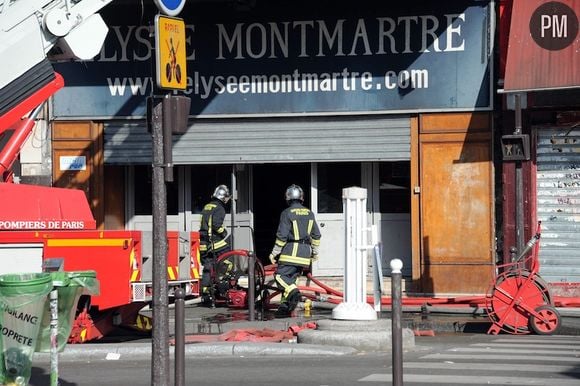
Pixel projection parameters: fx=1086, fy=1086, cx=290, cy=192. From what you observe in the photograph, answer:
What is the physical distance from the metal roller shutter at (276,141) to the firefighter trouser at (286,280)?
3.53 metres

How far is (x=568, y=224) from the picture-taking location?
17797mm

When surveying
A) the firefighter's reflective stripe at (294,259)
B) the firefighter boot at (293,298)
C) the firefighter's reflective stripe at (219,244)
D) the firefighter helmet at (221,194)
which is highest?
the firefighter helmet at (221,194)

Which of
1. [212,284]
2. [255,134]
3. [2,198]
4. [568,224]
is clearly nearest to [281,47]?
[255,134]

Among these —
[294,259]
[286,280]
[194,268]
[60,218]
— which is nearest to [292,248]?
A: [294,259]

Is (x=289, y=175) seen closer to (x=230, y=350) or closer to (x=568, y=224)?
(x=568, y=224)

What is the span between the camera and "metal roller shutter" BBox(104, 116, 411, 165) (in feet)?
61.1

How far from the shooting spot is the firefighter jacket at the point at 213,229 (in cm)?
1748

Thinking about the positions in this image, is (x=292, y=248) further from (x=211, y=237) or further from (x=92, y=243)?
(x=92, y=243)

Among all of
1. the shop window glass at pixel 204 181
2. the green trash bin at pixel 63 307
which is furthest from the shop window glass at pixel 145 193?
the green trash bin at pixel 63 307

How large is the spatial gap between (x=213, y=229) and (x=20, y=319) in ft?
27.2

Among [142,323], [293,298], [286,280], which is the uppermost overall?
[286,280]

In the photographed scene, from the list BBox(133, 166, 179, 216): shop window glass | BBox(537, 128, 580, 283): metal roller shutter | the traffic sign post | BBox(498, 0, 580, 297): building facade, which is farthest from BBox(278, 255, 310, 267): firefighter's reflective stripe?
the traffic sign post

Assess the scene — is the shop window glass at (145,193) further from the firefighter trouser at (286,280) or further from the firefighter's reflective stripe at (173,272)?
the firefighter's reflective stripe at (173,272)

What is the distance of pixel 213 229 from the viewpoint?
1750 cm
